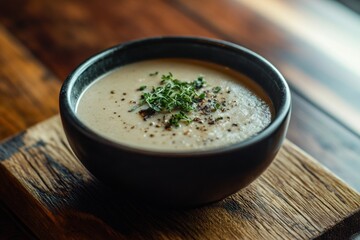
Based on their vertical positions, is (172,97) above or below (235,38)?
above

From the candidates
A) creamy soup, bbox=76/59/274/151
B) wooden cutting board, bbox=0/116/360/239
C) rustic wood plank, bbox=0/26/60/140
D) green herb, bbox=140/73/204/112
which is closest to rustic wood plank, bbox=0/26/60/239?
rustic wood plank, bbox=0/26/60/140

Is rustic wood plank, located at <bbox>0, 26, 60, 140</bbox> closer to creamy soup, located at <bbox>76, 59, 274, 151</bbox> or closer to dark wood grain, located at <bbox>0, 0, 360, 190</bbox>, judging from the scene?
dark wood grain, located at <bbox>0, 0, 360, 190</bbox>

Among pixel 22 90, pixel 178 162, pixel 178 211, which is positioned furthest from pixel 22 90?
pixel 178 162

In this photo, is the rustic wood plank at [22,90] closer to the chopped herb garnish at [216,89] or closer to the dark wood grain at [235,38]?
the dark wood grain at [235,38]

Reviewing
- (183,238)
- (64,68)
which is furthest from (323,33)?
(183,238)

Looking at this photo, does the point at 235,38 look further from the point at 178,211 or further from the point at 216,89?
the point at 178,211

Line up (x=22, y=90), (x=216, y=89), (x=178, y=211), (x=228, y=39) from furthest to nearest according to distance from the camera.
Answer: (x=228, y=39), (x=22, y=90), (x=216, y=89), (x=178, y=211)

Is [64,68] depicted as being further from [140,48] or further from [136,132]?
[136,132]

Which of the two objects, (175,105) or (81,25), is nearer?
(175,105)
